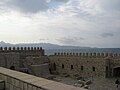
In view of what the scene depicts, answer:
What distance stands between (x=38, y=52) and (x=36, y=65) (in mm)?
5695

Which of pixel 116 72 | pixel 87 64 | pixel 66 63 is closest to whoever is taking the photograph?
pixel 116 72

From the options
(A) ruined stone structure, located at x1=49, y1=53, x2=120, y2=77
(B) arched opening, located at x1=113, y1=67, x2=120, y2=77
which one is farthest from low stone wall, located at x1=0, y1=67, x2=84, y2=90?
(B) arched opening, located at x1=113, y1=67, x2=120, y2=77

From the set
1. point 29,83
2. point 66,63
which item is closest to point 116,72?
point 66,63

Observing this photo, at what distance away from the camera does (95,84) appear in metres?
18.5

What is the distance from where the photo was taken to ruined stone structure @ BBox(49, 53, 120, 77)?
2189 centimetres

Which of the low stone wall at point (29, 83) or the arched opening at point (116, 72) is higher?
the low stone wall at point (29, 83)

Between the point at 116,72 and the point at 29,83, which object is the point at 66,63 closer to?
the point at 116,72

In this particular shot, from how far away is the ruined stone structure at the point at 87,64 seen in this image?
21.9 meters

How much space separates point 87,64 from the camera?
23281mm

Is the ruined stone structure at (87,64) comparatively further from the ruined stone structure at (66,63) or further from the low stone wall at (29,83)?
the low stone wall at (29,83)

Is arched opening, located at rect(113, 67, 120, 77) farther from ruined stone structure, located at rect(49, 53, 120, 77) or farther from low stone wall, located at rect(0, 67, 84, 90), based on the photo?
low stone wall, located at rect(0, 67, 84, 90)

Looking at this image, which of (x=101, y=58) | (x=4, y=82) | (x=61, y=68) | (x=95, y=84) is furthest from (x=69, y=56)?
(x=4, y=82)

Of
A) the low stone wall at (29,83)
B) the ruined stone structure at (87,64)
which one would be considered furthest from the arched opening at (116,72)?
the low stone wall at (29,83)

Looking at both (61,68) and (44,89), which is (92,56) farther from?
(44,89)
